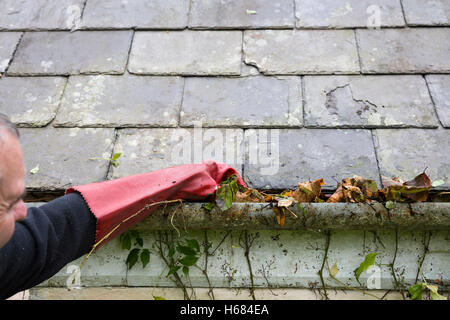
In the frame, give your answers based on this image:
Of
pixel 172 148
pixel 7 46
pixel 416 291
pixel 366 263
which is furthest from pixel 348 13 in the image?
pixel 7 46

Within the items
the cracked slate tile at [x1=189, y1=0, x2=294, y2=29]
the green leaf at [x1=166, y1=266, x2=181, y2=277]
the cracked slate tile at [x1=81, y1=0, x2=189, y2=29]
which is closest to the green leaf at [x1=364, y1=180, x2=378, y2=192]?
the green leaf at [x1=166, y1=266, x2=181, y2=277]

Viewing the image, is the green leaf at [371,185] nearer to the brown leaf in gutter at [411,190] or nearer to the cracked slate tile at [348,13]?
the brown leaf in gutter at [411,190]

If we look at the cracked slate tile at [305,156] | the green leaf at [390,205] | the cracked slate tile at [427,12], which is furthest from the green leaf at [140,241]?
the cracked slate tile at [427,12]

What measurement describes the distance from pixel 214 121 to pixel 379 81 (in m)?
0.74

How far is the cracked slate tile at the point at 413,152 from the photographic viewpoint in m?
1.87

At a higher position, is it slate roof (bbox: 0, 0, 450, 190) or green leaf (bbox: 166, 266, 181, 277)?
slate roof (bbox: 0, 0, 450, 190)

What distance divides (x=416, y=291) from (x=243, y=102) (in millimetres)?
1020

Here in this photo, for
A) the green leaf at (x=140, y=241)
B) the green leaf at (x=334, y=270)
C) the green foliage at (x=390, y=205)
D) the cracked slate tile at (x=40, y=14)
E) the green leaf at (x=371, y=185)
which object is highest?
the cracked slate tile at (x=40, y=14)

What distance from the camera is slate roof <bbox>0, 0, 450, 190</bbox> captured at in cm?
194

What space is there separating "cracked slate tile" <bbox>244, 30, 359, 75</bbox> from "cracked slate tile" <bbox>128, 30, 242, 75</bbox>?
0.07m

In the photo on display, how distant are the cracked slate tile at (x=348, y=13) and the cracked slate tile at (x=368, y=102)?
Answer: 0.32 m

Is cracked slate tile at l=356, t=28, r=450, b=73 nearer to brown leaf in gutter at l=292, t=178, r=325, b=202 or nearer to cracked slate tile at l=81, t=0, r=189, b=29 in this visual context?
brown leaf in gutter at l=292, t=178, r=325, b=202

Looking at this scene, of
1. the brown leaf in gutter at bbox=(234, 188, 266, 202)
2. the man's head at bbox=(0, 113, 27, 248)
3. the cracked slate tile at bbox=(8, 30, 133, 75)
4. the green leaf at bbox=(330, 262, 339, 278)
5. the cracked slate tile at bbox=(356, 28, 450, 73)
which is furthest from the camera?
the cracked slate tile at bbox=(8, 30, 133, 75)
